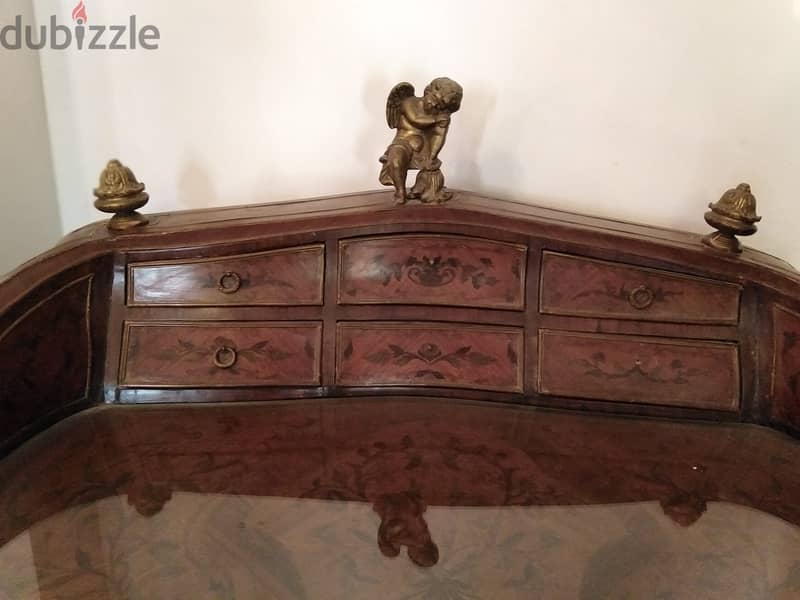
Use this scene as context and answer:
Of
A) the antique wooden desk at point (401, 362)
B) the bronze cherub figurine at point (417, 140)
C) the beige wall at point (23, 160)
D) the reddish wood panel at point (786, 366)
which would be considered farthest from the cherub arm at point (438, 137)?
the beige wall at point (23, 160)

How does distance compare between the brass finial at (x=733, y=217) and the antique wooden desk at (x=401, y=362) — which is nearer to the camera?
the antique wooden desk at (x=401, y=362)

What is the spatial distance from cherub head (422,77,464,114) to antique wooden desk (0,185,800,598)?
190 mm

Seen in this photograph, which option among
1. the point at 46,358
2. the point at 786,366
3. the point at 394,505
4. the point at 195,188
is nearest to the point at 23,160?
the point at 195,188

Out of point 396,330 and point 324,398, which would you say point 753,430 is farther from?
point 324,398

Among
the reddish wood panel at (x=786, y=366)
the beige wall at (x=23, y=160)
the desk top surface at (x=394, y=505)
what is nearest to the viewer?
the desk top surface at (x=394, y=505)

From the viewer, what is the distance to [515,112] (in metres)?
1.54

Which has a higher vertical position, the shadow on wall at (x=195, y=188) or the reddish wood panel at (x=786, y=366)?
the shadow on wall at (x=195, y=188)

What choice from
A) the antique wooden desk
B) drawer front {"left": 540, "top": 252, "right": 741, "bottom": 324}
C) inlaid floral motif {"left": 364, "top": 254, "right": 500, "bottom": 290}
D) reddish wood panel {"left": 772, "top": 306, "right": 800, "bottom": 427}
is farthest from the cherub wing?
reddish wood panel {"left": 772, "top": 306, "right": 800, "bottom": 427}

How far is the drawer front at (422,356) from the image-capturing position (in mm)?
1327

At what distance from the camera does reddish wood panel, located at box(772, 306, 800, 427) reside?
1248mm

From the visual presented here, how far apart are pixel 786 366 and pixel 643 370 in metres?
0.26

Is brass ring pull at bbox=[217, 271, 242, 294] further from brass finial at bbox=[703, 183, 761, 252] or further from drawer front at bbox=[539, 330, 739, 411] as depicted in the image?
brass finial at bbox=[703, 183, 761, 252]

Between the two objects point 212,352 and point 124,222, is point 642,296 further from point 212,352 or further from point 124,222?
point 124,222

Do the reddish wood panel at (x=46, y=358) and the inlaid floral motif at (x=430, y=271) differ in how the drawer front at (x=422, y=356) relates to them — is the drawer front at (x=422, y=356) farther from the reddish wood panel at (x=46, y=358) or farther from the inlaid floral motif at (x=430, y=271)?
the reddish wood panel at (x=46, y=358)
